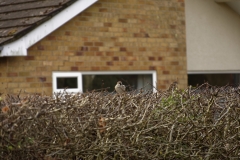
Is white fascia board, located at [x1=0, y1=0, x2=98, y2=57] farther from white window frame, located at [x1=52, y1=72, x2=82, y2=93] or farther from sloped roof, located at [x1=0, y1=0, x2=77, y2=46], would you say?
white window frame, located at [x1=52, y1=72, x2=82, y2=93]

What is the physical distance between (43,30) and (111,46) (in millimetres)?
1524

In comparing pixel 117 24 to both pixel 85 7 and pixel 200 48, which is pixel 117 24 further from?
pixel 200 48

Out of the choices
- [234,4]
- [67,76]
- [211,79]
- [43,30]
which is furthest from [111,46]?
[234,4]

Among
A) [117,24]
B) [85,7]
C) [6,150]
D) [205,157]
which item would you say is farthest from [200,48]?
[6,150]

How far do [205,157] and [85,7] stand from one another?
5321 mm

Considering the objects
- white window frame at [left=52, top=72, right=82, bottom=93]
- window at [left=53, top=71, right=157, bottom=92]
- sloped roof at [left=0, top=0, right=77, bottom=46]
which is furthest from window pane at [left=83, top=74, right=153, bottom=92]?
sloped roof at [left=0, top=0, right=77, bottom=46]

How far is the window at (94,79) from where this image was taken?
11016mm

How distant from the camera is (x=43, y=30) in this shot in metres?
10.4

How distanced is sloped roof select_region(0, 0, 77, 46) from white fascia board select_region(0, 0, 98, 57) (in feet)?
0.25

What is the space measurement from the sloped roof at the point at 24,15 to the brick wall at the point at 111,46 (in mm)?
484

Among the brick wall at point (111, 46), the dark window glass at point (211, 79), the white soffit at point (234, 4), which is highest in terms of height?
the white soffit at point (234, 4)

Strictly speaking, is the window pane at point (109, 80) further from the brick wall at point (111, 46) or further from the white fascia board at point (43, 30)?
the white fascia board at point (43, 30)

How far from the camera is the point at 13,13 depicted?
1094 cm

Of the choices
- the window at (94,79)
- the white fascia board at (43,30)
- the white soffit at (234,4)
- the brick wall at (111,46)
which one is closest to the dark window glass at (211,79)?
the brick wall at (111,46)
